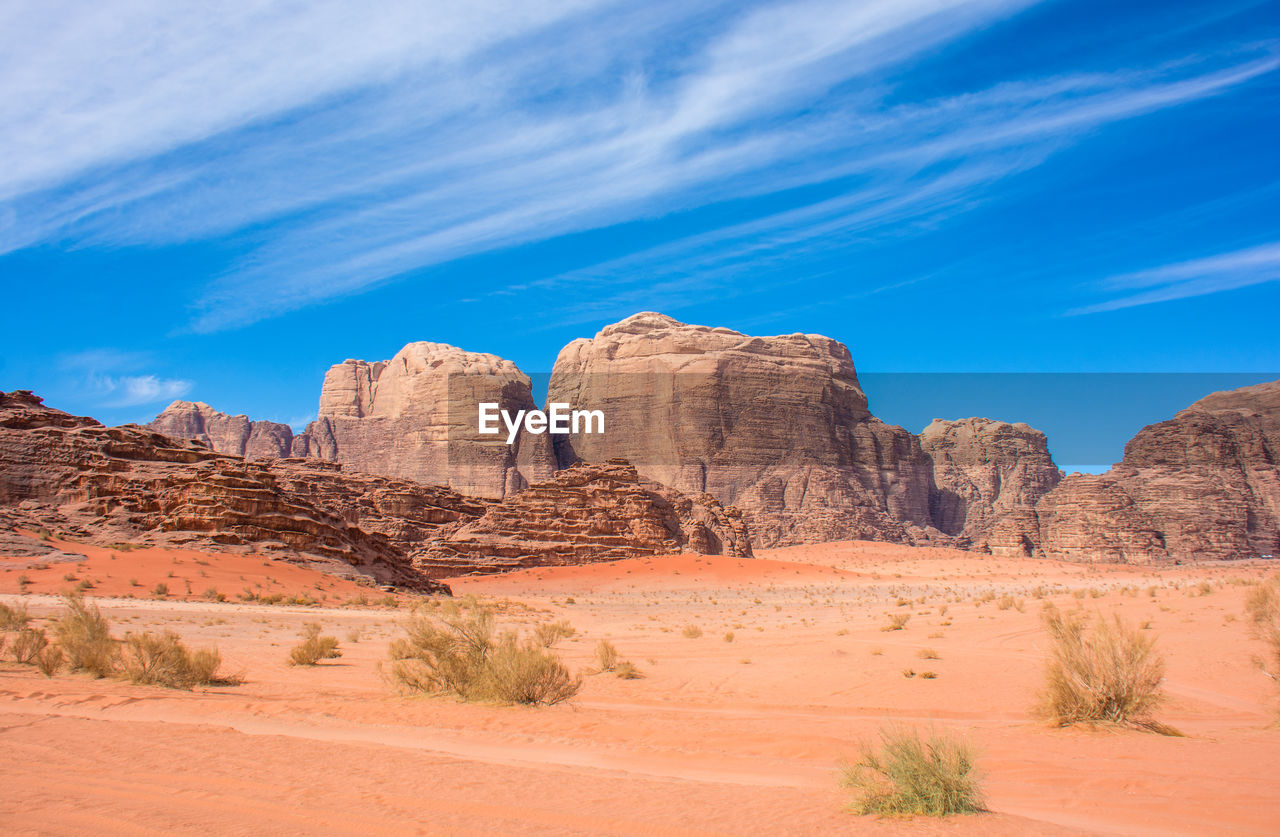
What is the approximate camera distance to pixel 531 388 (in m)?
107

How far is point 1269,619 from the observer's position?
10.9 metres

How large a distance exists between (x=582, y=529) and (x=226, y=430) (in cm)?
8197

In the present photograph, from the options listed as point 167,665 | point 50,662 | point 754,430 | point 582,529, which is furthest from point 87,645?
point 754,430

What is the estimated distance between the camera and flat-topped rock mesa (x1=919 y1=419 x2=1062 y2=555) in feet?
340

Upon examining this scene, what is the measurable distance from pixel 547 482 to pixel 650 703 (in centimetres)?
4684

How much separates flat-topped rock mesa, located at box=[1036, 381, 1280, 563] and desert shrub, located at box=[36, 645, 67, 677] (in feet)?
186

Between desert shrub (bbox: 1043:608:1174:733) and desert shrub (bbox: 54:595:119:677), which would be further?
desert shrub (bbox: 54:595:119:677)

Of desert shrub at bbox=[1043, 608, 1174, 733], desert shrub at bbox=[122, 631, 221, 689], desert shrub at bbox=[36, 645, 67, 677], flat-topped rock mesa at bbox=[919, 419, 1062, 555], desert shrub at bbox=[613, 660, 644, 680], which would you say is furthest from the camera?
flat-topped rock mesa at bbox=[919, 419, 1062, 555]

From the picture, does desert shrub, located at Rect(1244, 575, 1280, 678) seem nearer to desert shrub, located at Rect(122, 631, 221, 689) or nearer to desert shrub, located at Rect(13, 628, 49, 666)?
desert shrub, located at Rect(122, 631, 221, 689)

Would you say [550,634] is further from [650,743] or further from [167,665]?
[650,743]

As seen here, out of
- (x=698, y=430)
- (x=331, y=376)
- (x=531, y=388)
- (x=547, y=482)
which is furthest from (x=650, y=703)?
(x=331, y=376)

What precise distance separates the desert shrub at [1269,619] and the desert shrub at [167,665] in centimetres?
1297

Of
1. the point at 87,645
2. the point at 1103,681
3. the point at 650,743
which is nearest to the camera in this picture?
the point at 650,743

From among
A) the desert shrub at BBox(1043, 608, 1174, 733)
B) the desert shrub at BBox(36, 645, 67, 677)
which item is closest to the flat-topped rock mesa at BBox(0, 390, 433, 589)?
the desert shrub at BBox(36, 645, 67, 677)
